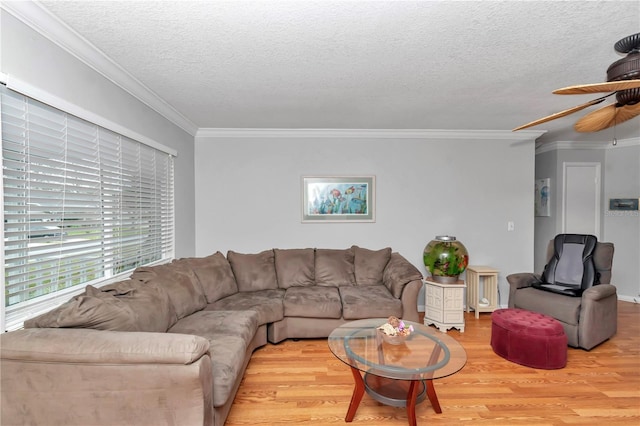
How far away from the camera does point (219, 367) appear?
1.83m

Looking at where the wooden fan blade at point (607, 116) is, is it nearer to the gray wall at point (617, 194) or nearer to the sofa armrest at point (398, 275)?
the sofa armrest at point (398, 275)

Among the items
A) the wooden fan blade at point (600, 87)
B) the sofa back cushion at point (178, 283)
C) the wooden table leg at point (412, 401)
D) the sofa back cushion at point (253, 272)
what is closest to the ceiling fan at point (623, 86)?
the wooden fan blade at point (600, 87)

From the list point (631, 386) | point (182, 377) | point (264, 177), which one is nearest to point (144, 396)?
point (182, 377)

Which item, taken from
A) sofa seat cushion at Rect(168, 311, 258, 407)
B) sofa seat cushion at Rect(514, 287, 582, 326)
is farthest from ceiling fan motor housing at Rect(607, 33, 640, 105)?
sofa seat cushion at Rect(168, 311, 258, 407)

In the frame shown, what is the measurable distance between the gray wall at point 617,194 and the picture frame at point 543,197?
2.7 inches

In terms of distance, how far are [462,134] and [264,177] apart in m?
2.89

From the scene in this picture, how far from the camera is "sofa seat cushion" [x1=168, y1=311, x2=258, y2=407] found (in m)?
1.77

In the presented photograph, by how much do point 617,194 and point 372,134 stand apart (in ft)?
14.1

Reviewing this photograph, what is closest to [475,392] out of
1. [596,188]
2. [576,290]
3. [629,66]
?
[576,290]

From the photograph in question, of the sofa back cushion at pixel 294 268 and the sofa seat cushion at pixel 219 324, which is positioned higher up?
the sofa back cushion at pixel 294 268

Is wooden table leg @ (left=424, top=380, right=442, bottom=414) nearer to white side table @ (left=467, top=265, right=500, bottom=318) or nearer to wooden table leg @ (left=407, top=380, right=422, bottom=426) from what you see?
wooden table leg @ (left=407, top=380, right=422, bottom=426)

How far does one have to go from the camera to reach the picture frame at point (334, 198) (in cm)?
425

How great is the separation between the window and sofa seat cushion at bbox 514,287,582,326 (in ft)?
13.8

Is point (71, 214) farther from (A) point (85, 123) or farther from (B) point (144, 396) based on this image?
(B) point (144, 396)
